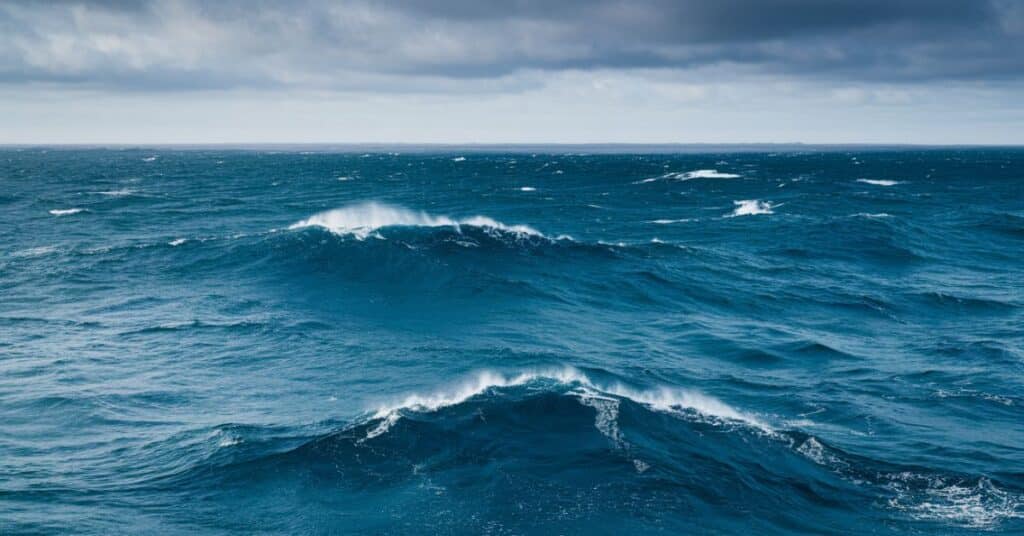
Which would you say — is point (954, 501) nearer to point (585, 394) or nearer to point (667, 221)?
point (585, 394)

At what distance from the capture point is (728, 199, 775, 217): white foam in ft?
388

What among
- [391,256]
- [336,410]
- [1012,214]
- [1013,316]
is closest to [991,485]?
[336,410]

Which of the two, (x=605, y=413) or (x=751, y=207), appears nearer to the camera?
(x=605, y=413)

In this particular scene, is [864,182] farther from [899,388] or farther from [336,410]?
[336,410]

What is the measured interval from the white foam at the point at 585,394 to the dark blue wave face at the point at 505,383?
0.21 meters

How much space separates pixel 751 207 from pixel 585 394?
98767mm

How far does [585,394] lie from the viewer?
3562cm

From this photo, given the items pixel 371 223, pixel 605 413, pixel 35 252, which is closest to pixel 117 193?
pixel 35 252

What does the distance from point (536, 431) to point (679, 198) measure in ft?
395

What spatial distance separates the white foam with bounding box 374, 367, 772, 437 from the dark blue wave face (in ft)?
0.68

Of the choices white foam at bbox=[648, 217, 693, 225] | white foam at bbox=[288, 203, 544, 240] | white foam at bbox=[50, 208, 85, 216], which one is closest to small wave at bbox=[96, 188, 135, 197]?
white foam at bbox=[50, 208, 85, 216]

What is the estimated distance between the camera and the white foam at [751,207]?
118 m

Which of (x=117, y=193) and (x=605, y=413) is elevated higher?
(x=117, y=193)

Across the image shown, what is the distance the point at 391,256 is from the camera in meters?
71.8
